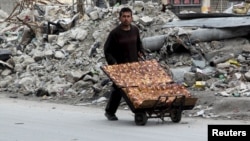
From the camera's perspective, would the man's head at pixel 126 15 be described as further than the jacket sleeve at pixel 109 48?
No

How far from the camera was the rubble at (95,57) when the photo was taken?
1437 centimetres

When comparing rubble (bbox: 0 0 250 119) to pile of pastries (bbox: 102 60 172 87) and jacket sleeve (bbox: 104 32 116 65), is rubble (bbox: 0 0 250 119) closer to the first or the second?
pile of pastries (bbox: 102 60 172 87)

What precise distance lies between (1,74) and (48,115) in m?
6.81

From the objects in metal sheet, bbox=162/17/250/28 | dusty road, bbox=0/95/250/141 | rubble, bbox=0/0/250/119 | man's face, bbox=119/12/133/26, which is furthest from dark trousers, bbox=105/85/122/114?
metal sheet, bbox=162/17/250/28

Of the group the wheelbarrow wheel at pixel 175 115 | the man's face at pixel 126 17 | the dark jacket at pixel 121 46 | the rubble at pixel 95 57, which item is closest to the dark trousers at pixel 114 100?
the dark jacket at pixel 121 46

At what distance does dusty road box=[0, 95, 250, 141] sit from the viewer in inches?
372

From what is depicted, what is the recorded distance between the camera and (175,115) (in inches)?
421

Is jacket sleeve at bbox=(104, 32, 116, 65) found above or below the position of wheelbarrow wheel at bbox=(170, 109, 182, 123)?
above

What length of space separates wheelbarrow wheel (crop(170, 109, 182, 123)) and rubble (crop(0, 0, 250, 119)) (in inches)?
60.4

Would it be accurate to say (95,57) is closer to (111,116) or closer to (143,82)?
(111,116)

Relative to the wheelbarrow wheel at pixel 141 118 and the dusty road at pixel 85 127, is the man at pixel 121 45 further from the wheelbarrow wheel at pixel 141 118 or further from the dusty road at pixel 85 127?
the dusty road at pixel 85 127

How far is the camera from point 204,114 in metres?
12.1

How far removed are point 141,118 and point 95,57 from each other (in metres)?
6.93

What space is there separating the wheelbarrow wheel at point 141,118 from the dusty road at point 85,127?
10cm
